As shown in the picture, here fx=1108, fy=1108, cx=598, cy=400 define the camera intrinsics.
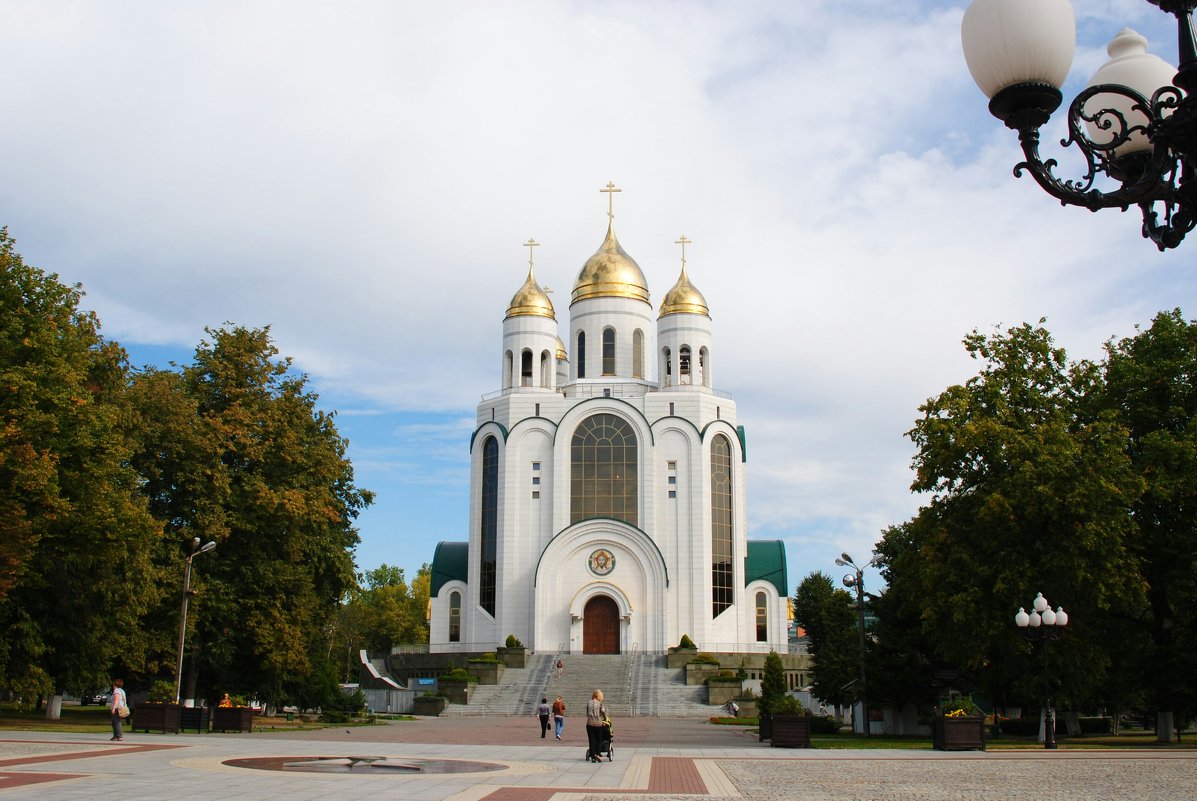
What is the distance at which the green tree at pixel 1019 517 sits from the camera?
86.5 feet

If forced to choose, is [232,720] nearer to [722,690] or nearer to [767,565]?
[722,690]

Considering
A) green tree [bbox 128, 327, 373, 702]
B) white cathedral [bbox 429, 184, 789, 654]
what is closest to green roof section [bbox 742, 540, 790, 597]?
white cathedral [bbox 429, 184, 789, 654]

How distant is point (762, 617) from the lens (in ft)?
171

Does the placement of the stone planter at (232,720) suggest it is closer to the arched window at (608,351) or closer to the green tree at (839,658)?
the green tree at (839,658)

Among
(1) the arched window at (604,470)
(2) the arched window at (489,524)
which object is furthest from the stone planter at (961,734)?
(2) the arched window at (489,524)

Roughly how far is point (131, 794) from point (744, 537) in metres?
42.2

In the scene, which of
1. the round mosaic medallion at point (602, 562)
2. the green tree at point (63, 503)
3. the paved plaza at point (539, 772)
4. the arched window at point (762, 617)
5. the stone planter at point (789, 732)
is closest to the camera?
the paved plaza at point (539, 772)

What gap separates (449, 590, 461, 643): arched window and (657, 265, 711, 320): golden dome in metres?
17.0

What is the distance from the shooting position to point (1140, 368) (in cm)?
2883

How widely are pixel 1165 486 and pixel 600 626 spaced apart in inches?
1080

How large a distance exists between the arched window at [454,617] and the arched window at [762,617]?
Result: 14.1 meters

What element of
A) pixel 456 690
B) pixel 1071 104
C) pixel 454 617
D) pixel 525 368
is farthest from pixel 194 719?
pixel 525 368

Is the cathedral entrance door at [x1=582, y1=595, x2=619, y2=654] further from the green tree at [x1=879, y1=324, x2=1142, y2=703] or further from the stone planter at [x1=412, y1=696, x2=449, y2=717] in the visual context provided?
the green tree at [x1=879, y1=324, x2=1142, y2=703]

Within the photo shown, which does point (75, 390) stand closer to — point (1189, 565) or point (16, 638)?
point (16, 638)
